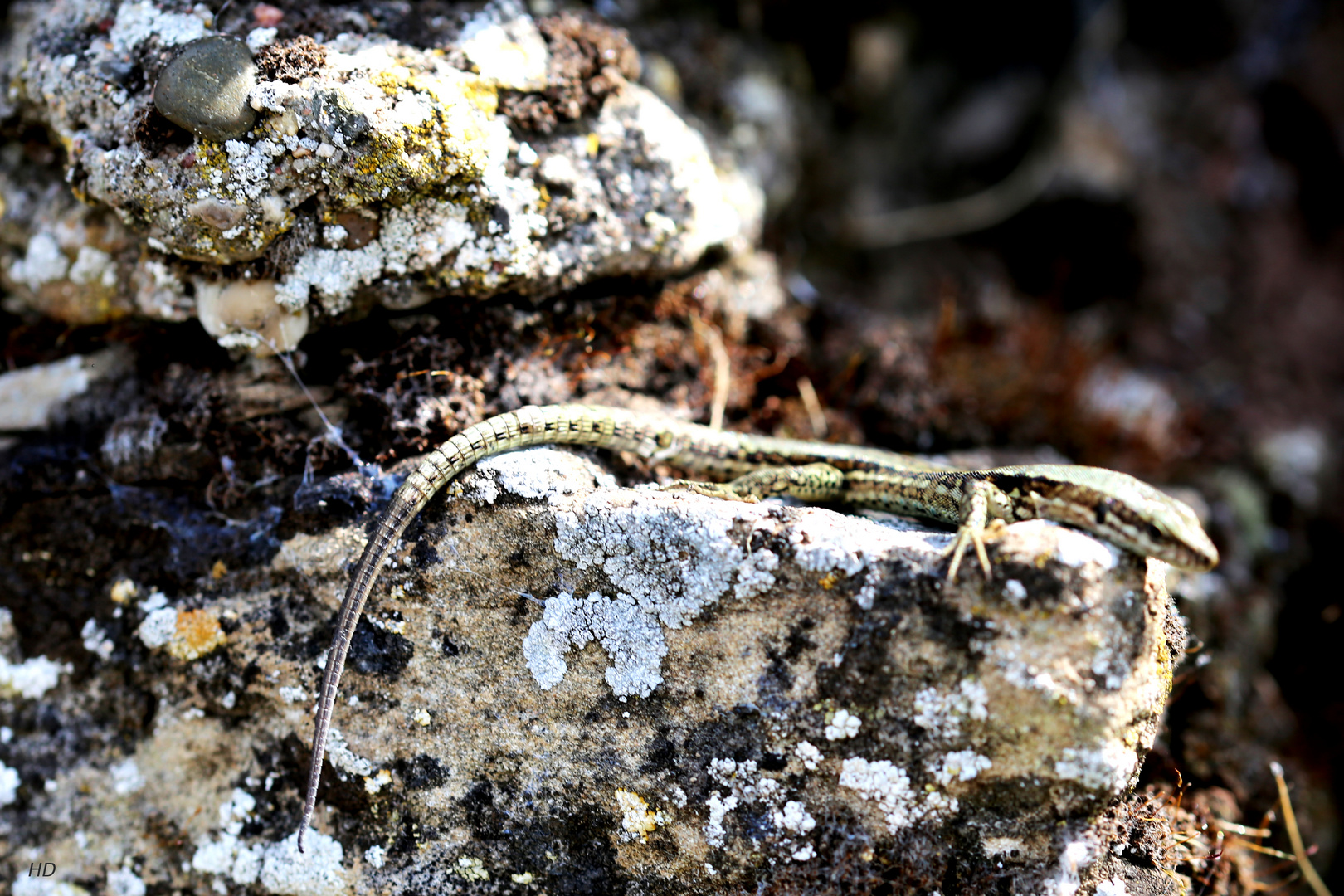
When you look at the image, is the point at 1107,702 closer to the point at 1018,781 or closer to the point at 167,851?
the point at 1018,781

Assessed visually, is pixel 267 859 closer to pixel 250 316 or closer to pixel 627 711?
pixel 627 711

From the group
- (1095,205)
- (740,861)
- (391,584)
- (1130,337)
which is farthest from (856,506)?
(1095,205)

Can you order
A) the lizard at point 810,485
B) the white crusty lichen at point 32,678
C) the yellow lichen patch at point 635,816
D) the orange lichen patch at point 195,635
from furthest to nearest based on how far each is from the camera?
the white crusty lichen at point 32,678
the orange lichen patch at point 195,635
the yellow lichen patch at point 635,816
the lizard at point 810,485

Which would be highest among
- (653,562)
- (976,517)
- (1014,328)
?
(976,517)

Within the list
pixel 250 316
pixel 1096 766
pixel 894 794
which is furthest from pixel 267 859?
pixel 1096 766

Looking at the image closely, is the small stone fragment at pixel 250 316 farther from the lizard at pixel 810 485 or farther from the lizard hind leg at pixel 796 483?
the lizard hind leg at pixel 796 483

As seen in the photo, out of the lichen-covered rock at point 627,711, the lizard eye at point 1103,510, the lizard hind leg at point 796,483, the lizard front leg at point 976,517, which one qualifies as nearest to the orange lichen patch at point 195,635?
the lichen-covered rock at point 627,711

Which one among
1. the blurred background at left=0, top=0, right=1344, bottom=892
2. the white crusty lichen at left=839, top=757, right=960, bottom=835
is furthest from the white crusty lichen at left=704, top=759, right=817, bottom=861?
the blurred background at left=0, top=0, right=1344, bottom=892
